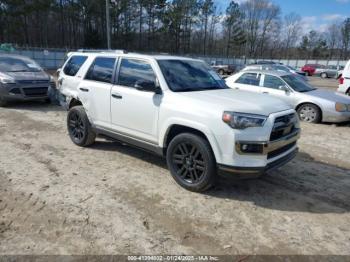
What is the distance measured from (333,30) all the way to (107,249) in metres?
95.9

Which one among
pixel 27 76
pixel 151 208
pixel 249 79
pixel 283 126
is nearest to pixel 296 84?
pixel 249 79

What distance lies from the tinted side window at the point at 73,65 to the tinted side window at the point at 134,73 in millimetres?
1407

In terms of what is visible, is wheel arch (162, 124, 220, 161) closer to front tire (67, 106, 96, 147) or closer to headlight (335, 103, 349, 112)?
front tire (67, 106, 96, 147)

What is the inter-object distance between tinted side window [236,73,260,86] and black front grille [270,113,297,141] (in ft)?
18.4

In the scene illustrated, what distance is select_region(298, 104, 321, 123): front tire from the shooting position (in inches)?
346

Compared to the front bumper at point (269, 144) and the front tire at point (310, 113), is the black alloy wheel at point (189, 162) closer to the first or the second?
the front bumper at point (269, 144)

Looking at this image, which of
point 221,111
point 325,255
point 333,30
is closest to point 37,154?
point 221,111

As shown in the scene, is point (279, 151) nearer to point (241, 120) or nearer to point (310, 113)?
point (241, 120)

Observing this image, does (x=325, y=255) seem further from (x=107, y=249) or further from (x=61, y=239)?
(x=61, y=239)

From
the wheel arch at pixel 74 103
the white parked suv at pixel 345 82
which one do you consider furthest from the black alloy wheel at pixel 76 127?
the white parked suv at pixel 345 82

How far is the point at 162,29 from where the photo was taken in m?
64.8

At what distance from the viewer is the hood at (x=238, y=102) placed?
3.77m

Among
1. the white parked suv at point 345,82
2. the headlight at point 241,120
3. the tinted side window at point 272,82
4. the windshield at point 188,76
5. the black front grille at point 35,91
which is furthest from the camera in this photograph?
the white parked suv at point 345,82

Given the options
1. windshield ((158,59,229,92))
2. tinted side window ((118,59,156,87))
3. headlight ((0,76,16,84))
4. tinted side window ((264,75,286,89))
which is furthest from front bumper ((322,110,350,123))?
headlight ((0,76,16,84))
